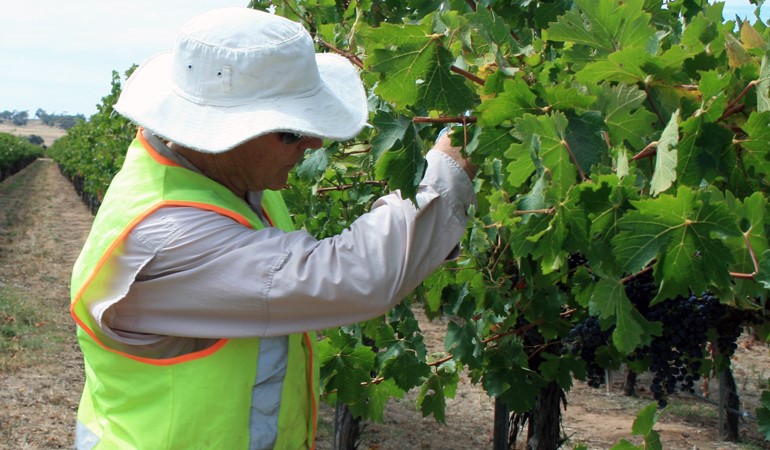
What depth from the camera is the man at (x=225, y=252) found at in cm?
173

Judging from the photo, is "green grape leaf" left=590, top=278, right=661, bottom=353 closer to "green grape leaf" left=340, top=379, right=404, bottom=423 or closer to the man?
the man

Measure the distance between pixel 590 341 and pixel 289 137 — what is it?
1.05m

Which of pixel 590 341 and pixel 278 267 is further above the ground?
pixel 278 267

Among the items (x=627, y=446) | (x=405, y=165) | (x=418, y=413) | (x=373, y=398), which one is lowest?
(x=418, y=413)

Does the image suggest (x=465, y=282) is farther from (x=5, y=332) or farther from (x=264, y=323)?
(x=5, y=332)

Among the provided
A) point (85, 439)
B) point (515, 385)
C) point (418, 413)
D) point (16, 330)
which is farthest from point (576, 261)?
point (16, 330)

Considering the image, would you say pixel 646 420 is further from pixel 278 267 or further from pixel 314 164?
pixel 314 164

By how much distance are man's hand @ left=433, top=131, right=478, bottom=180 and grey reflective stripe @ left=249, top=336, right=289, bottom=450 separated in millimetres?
537

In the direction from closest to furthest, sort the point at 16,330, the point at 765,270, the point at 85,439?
the point at 765,270, the point at 85,439, the point at 16,330

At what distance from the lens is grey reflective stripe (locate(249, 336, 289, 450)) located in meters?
1.90

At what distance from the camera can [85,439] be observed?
6.55ft

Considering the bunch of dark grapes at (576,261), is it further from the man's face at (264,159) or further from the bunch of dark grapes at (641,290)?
the man's face at (264,159)

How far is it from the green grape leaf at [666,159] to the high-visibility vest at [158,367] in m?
0.85

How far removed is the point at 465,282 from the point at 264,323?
3.29ft
